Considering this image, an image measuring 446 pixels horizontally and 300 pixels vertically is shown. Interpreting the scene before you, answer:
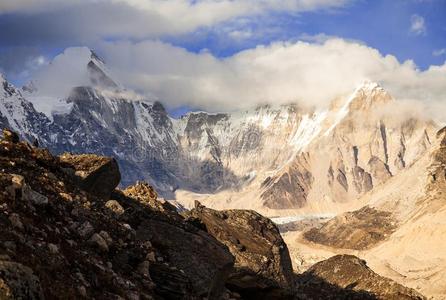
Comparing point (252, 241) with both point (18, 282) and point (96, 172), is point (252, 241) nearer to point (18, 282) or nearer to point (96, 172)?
point (96, 172)

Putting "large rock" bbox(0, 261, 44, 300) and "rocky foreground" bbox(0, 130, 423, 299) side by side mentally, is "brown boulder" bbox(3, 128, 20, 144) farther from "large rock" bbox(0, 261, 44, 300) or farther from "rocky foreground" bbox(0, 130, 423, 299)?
"large rock" bbox(0, 261, 44, 300)

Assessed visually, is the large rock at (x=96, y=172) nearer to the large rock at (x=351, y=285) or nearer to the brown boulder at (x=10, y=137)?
the brown boulder at (x=10, y=137)

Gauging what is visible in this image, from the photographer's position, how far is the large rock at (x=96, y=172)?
27750mm

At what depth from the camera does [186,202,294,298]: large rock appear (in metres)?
34.4

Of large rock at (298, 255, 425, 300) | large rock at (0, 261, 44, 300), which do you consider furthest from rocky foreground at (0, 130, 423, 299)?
large rock at (298, 255, 425, 300)

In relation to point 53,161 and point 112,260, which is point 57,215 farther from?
point 53,161

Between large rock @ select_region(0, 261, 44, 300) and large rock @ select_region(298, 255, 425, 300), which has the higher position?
large rock @ select_region(298, 255, 425, 300)

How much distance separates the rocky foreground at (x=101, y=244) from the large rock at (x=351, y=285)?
8.47 meters

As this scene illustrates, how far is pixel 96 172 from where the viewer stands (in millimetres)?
28312

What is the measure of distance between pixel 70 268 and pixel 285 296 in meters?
14.7

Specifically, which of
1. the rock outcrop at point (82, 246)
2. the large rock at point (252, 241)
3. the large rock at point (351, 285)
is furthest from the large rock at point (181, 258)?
the large rock at point (351, 285)

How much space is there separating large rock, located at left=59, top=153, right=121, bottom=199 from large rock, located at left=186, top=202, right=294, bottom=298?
627cm

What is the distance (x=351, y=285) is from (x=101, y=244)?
34.1 meters

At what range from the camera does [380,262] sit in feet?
539
